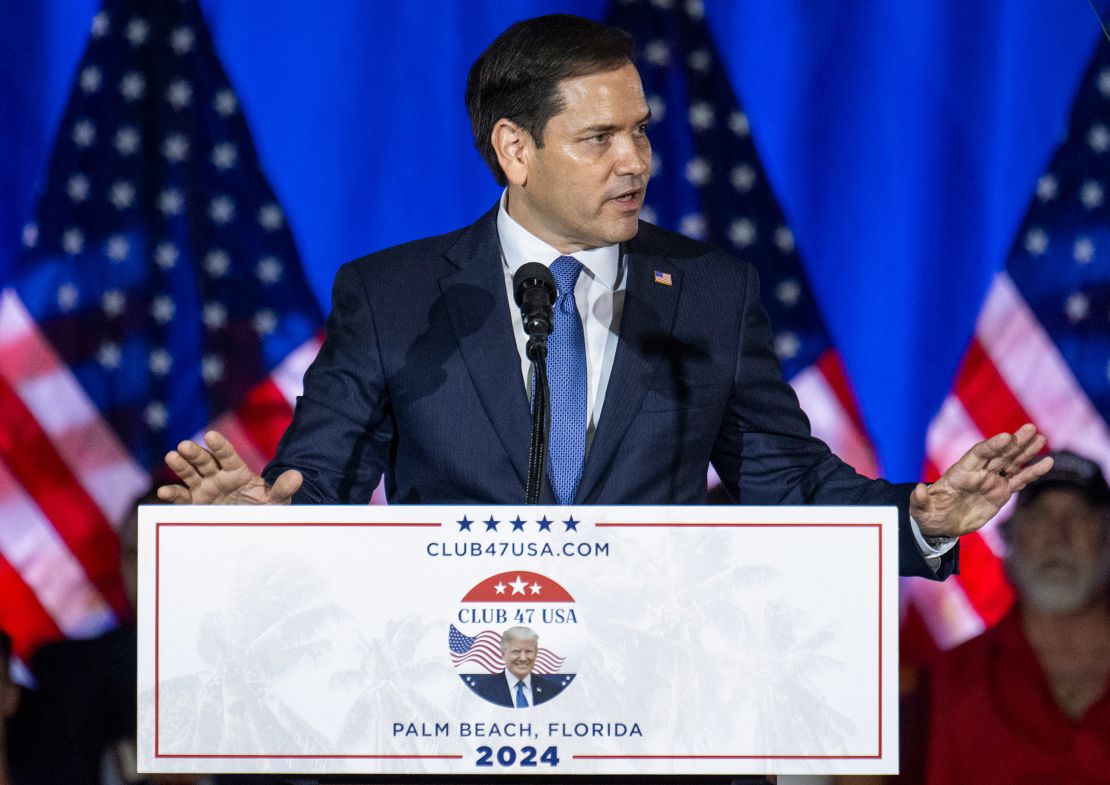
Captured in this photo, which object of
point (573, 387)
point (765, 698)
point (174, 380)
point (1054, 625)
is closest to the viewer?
point (765, 698)

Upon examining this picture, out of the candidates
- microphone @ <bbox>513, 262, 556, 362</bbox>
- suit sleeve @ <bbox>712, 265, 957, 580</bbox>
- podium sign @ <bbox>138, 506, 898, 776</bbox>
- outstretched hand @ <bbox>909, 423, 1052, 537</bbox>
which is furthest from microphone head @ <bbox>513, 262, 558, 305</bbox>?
suit sleeve @ <bbox>712, 265, 957, 580</bbox>

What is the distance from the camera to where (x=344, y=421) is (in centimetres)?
177

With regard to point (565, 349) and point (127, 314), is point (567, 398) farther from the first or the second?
point (127, 314)

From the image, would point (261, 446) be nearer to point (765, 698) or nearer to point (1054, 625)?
point (1054, 625)

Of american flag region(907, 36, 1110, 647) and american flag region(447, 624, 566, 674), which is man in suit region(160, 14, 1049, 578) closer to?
american flag region(447, 624, 566, 674)

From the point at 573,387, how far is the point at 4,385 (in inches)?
73.1

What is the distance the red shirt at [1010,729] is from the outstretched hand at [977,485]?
1.39 m

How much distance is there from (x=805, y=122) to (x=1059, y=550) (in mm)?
1156

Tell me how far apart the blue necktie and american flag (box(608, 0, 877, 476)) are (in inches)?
55.8

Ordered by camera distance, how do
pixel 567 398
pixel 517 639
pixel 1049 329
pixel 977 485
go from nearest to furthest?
pixel 517 639 < pixel 977 485 < pixel 567 398 < pixel 1049 329

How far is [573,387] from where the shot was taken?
170 cm

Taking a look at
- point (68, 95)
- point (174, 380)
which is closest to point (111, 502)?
point (174, 380)

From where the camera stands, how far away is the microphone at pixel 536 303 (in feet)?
4.10

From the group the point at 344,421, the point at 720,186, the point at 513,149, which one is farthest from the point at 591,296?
the point at 720,186
